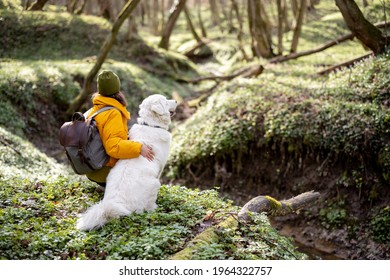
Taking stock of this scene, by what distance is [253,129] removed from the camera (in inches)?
508

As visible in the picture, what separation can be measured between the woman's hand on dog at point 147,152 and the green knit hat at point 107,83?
102 cm

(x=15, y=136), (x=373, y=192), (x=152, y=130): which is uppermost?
(x=152, y=130)

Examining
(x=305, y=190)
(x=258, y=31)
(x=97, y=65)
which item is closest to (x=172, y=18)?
(x=258, y=31)

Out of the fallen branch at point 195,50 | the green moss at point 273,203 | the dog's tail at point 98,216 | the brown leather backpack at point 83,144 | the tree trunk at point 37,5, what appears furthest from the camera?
the fallen branch at point 195,50

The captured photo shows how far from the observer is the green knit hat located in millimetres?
7107

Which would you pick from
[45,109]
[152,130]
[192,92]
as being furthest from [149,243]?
[192,92]

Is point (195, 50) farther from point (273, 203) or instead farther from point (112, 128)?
point (112, 128)

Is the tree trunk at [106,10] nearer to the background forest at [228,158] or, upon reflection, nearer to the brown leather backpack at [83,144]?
the background forest at [228,158]

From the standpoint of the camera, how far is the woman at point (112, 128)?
22.3ft

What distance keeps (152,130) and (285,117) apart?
20.4ft

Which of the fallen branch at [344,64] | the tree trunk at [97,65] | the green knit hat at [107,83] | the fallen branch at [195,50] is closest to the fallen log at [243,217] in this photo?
the green knit hat at [107,83]

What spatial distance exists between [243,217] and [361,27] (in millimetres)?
8725

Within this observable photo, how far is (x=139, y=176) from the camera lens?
666 centimetres
